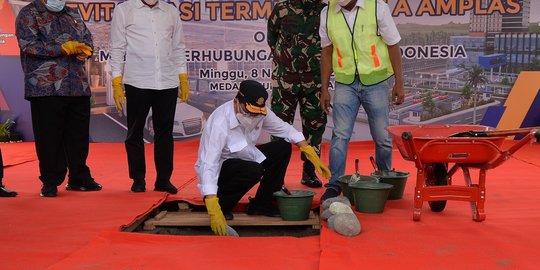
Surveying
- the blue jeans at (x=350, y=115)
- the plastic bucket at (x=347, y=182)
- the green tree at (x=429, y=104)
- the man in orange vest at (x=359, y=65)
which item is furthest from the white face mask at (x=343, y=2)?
the green tree at (x=429, y=104)

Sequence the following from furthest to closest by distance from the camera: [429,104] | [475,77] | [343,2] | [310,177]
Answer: [429,104]
[475,77]
[310,177]
[343,2]

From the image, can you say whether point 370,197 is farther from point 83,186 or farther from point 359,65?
point 83,186

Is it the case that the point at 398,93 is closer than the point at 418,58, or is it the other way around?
the point at 398,93

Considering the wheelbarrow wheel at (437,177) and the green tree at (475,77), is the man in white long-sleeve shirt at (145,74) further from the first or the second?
the green tree at (475,77)

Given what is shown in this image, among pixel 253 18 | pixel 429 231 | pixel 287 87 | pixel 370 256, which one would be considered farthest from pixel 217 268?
pixel 253 18

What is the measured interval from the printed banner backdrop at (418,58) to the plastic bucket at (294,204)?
367cm

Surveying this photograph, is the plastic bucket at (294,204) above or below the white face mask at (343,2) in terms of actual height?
below

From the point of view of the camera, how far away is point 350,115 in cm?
343

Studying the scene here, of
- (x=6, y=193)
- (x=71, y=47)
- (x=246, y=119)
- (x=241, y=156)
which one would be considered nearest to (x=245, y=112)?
(x=246, y=119)

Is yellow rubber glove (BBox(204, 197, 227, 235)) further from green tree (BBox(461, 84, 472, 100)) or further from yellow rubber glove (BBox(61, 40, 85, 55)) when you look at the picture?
green tree (BBox(461, 84, 472, 100))

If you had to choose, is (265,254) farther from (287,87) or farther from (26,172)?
(26,172)

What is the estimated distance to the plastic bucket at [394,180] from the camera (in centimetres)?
340

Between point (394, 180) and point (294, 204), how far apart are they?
69 cm

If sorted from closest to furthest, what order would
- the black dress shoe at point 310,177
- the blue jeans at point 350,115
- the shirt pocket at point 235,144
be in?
the shirt pocket at point 235,144
the blue jeans at point 350,115
the black dress shoe at point 310,177
